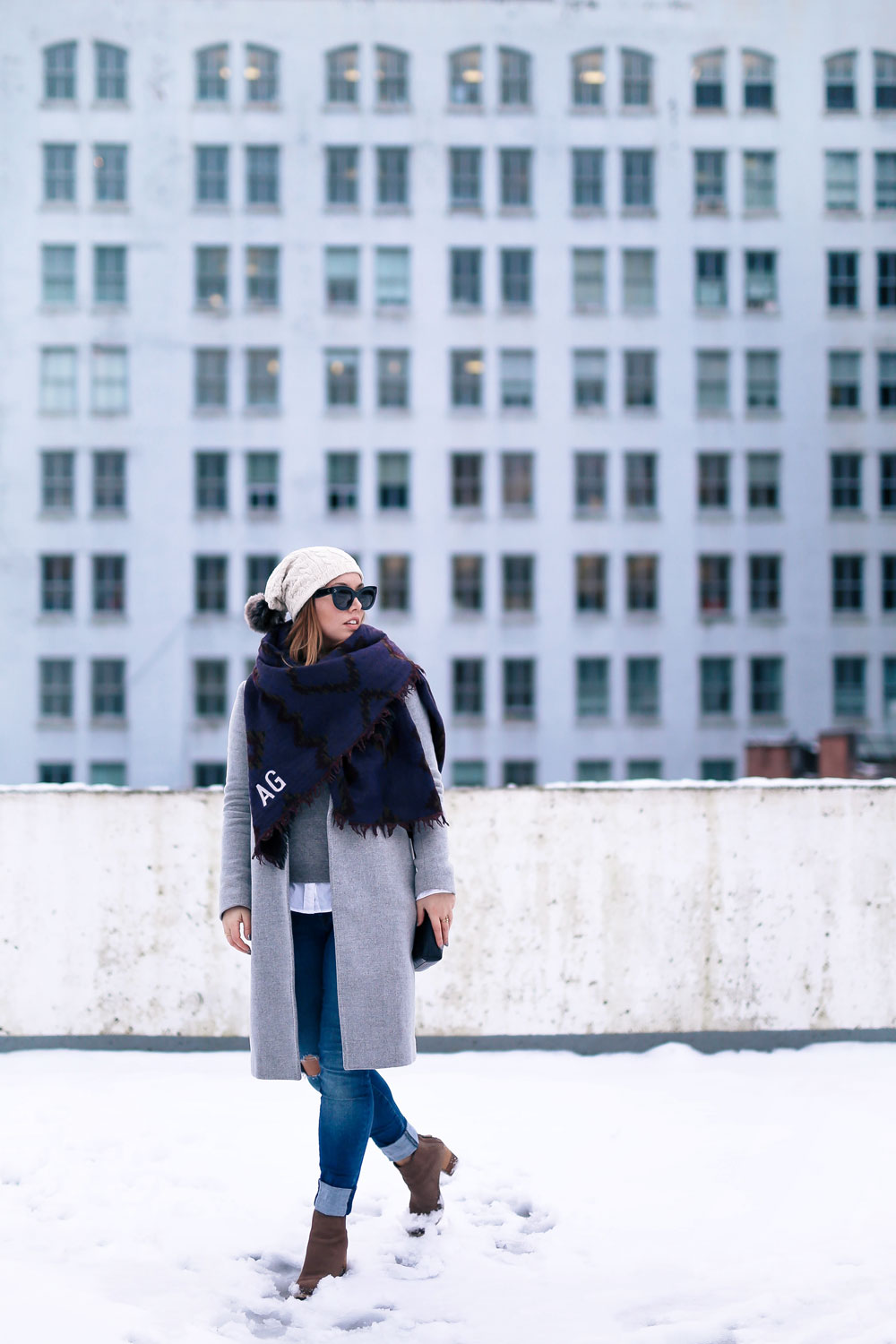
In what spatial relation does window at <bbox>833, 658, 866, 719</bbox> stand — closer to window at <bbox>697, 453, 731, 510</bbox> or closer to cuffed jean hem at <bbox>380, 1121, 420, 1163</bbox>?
window at <bbox>697, 453, 731, 510</bbox>

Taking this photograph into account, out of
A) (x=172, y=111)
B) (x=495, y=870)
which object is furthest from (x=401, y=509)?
(x=495, y=870)

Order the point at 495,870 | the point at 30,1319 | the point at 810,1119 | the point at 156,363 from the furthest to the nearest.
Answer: the point at 156,363, the point at 495,870, the point at 810,1119, the point at 30,1319

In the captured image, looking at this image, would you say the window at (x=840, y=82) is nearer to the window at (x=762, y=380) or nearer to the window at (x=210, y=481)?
the window at (x=762, y=380)

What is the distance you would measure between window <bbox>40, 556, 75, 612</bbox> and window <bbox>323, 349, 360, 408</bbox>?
11.0 m

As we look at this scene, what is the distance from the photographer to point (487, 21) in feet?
136

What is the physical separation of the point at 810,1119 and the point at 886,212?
1798 inches

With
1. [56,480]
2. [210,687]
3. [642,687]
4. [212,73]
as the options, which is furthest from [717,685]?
[212,73]

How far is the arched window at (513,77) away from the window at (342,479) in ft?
46.7

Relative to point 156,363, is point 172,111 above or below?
above

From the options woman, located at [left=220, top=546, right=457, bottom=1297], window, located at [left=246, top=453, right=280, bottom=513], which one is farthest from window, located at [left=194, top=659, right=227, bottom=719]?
woman, located at [left=220, top=546, right=457, bottom=1297]

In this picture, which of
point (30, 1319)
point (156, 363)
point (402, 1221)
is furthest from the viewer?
point (156, 363)

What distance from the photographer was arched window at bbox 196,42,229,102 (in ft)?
136

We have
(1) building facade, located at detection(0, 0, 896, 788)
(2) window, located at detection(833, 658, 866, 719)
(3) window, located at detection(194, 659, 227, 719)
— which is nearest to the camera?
(3) window, located at detection(194, 659, 227, 719)

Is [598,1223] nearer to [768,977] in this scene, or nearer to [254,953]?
[254,953]
